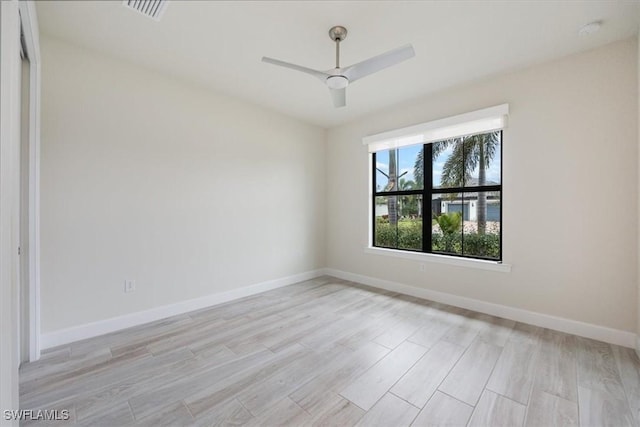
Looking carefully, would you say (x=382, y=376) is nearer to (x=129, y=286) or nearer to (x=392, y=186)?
(x=129, y=286)

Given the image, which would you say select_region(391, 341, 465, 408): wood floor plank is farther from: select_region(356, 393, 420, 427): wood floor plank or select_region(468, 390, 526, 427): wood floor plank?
select_region(468, 390, 526, 427): wood floor plank

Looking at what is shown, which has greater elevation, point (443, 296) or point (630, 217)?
point (630, 217)

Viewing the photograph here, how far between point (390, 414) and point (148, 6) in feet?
9.85

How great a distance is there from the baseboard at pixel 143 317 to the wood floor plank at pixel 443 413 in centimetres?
252

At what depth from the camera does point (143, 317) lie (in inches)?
107

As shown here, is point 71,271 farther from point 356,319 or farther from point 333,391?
point 356,319

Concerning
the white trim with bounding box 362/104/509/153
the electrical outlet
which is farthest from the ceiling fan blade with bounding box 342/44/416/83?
the electrical outlet

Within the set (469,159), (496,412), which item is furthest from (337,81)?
(496,412)

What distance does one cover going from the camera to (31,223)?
209 cm

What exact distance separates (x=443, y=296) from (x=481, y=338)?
903 millimetres

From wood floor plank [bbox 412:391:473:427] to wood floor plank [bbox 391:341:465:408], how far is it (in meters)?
0.05

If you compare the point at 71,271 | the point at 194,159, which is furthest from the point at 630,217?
the point at 71,271

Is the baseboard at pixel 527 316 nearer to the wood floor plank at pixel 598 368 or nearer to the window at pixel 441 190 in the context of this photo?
the wood floor plank at pixel 598 368

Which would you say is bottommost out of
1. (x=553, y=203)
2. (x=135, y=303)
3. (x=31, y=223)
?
(x=135, y=303)
